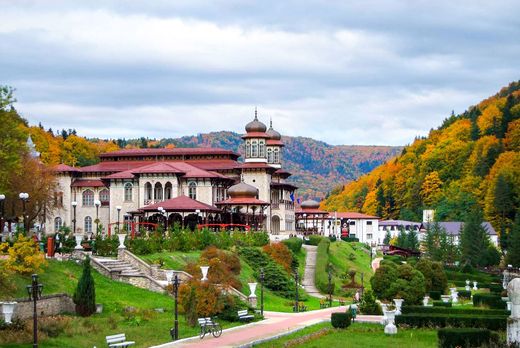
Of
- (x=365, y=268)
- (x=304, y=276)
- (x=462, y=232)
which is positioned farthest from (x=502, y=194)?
(x=304, y=276)

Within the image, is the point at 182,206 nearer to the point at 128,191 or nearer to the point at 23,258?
the point at 128,191

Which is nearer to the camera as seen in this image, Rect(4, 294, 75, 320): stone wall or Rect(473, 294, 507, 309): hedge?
Rect(4, 294, 75, 320): stone wall

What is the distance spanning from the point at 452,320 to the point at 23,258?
1623 centimetres

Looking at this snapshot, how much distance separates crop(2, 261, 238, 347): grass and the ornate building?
23.4 metres

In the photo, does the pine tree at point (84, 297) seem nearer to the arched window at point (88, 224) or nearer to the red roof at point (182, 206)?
the red roof at point (182, 206)

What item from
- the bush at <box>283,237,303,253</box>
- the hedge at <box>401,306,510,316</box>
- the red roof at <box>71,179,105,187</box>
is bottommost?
the hedge at <box>401,306,510,316</box>

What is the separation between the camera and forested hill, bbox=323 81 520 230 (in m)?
118

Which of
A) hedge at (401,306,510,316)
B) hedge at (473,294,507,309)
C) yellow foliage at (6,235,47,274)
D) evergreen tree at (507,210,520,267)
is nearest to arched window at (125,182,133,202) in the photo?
hedge at (473,294,507,309)

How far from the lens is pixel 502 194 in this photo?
113812 mm

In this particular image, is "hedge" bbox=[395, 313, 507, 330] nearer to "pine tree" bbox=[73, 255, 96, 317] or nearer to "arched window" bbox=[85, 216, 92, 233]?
"pine tree" bbox=[73, 255, 96, 317]

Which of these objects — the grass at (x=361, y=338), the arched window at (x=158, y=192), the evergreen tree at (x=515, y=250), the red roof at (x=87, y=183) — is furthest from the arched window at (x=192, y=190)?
the grass at (x=361, y=338)

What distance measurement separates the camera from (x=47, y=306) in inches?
1293

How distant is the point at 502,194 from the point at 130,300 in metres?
84.0

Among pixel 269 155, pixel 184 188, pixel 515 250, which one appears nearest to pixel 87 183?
pixel 184 188
